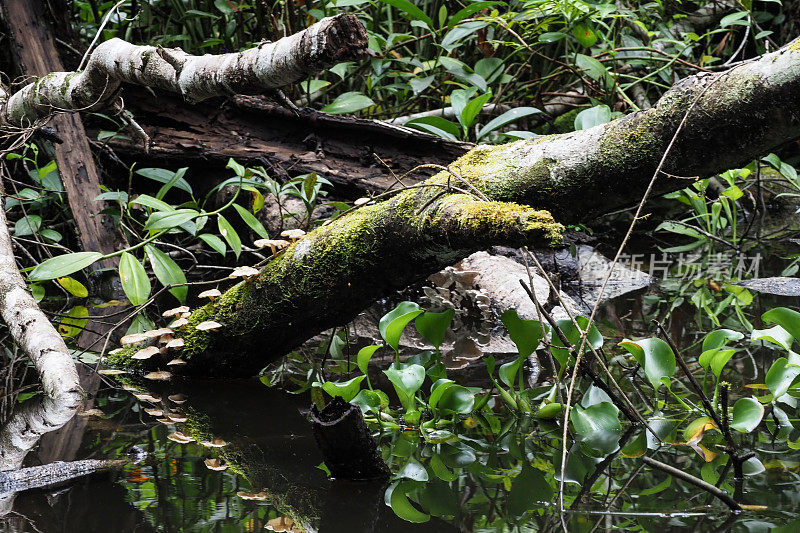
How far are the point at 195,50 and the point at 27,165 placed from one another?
1.15 meters

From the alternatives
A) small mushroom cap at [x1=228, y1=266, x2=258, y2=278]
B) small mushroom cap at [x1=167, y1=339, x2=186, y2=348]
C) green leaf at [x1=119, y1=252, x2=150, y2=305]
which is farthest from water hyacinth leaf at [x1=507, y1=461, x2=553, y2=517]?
green leaf at [x1=119, y1=252, x2=150, y2=305]

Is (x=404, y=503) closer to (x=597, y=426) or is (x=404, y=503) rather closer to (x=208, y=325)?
(x=597, y=426)

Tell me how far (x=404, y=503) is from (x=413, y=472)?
0.13 m

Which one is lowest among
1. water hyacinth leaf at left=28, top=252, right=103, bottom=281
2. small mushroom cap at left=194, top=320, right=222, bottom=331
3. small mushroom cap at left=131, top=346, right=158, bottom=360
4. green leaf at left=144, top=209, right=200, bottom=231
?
small mushroom cap at left=131, top=346, right=158, bottom=360

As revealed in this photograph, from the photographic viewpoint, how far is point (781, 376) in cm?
139

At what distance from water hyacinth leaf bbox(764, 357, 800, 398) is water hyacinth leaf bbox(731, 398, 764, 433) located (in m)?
0.08

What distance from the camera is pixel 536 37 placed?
4.00m

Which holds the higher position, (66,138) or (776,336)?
(66,138)

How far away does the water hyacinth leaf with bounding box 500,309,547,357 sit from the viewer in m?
1.56

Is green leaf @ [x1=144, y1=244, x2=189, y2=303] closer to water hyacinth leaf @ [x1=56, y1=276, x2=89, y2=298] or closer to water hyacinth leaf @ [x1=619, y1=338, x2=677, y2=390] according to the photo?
water hyacinth leaf @ [x1=56, y1=276, x2=89, y2=298]

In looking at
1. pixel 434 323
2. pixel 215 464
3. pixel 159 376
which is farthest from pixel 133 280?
pixel 434 323

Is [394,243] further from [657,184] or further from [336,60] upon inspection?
[657,184]

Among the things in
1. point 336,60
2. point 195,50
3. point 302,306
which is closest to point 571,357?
point 302,306

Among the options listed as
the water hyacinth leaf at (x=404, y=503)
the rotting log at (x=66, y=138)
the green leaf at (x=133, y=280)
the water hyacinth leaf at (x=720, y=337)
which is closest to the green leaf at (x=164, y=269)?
the green leaf at (x=133, y=280)
